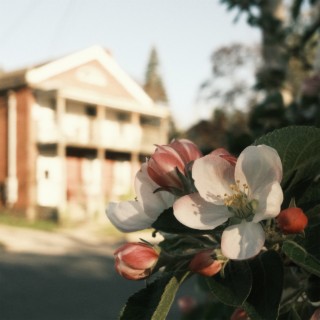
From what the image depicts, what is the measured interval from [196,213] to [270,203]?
0.29 feet

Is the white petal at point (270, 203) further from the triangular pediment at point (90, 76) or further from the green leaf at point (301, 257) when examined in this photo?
the triangular pediment at point (90, 76)

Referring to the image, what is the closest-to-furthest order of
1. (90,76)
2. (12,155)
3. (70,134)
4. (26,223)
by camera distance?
(26,223), (12,155), (70,134), (90,76)

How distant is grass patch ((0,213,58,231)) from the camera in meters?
16.9

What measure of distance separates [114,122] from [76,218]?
601cm

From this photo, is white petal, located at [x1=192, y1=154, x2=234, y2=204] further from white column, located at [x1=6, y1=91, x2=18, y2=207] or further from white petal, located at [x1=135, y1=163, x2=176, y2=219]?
white column, located at [x1=6, y1=91, x2=18, y2=207]

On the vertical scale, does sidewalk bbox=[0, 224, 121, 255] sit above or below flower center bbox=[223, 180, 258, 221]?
below

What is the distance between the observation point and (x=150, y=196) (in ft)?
2.46

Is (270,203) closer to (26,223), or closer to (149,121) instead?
(26,223)

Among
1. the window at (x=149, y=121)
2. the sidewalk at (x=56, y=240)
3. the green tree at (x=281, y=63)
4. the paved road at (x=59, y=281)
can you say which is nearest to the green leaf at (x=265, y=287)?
the green tree at (x=281, y=63)

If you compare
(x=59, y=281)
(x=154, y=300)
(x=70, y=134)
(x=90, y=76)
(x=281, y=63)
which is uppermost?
(x=154, y=300)

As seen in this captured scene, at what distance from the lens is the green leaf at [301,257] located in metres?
0.60

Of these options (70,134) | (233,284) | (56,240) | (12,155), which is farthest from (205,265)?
(70,134)

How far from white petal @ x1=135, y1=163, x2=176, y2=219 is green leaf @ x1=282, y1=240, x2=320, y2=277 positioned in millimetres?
178

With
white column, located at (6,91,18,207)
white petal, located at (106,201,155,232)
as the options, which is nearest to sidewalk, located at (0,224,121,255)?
white column, located at (6,91,18,207)
